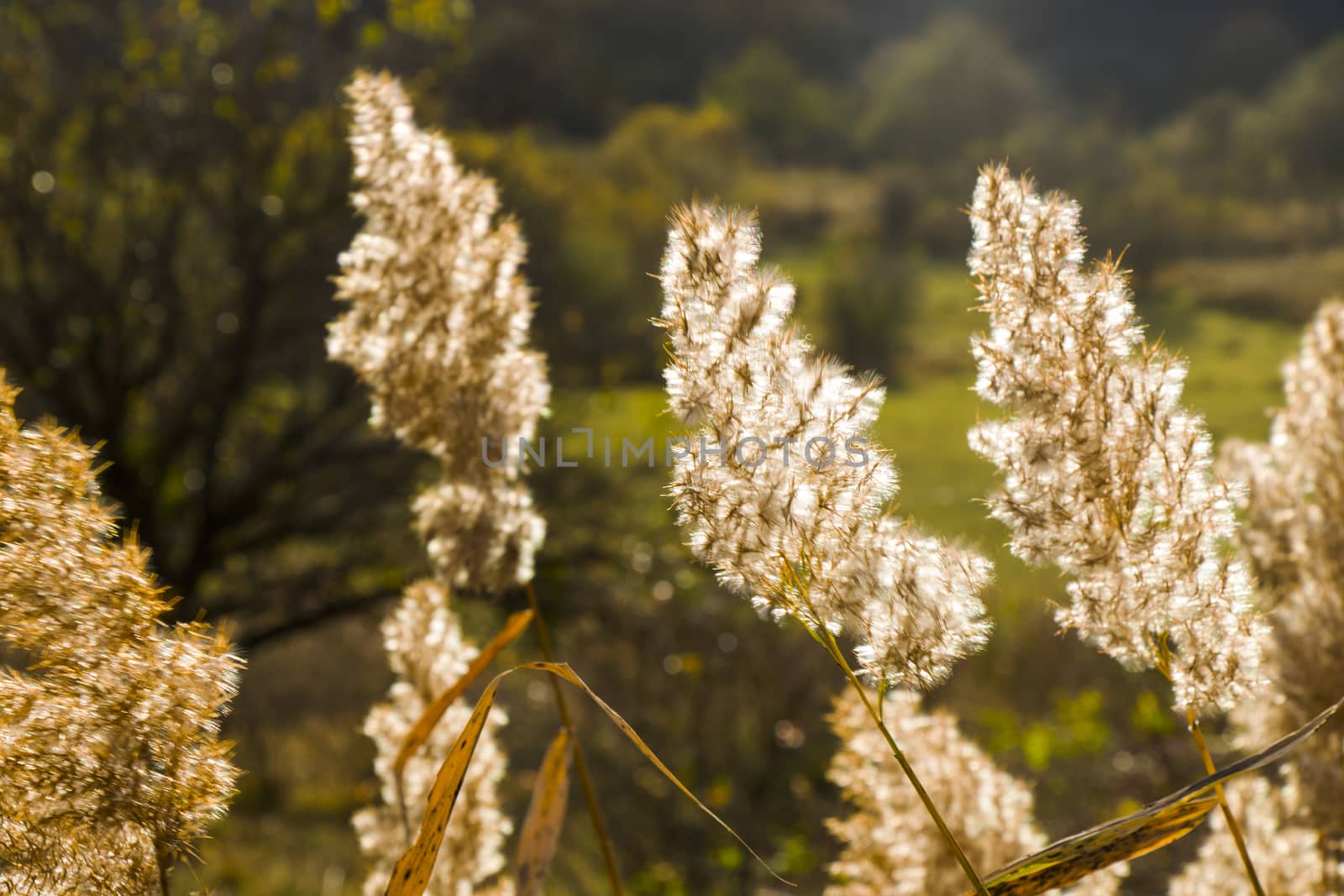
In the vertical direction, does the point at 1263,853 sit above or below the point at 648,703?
below

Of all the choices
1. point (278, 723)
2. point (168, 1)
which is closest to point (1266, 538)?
point (278, 723)

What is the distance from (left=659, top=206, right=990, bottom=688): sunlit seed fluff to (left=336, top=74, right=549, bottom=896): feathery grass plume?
0.52 metres

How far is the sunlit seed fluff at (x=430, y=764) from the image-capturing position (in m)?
1.40

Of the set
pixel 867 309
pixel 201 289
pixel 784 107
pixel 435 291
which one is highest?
pixel 784 107

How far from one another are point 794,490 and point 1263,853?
1185 millimetres

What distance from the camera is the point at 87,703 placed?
2.76 ft

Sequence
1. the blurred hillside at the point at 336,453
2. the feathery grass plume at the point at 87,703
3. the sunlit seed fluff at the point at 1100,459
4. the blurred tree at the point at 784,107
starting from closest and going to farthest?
1. the feathery grass plume at the point at 87,703
2. the sunlit seed fluff at the point at 1100,459
3. the blurred hillside at the point at 336,453
4. the blurred tree at the point at 784,107

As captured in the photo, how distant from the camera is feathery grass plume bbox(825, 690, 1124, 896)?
1403 millimetres

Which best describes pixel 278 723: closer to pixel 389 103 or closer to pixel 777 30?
pixel 389 103

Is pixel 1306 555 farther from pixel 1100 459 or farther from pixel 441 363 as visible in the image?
pixel 441 363

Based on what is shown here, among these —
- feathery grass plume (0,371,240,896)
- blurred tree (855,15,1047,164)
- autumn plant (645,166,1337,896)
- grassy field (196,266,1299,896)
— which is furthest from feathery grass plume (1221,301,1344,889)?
blurred tree (855,15,1047,164)

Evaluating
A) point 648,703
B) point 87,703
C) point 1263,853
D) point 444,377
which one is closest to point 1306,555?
point 1263,853

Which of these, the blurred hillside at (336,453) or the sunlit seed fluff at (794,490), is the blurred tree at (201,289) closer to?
the blurred hillside at (336,453)

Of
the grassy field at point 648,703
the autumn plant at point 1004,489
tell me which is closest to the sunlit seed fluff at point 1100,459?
the autumn plant at point 1004,489
